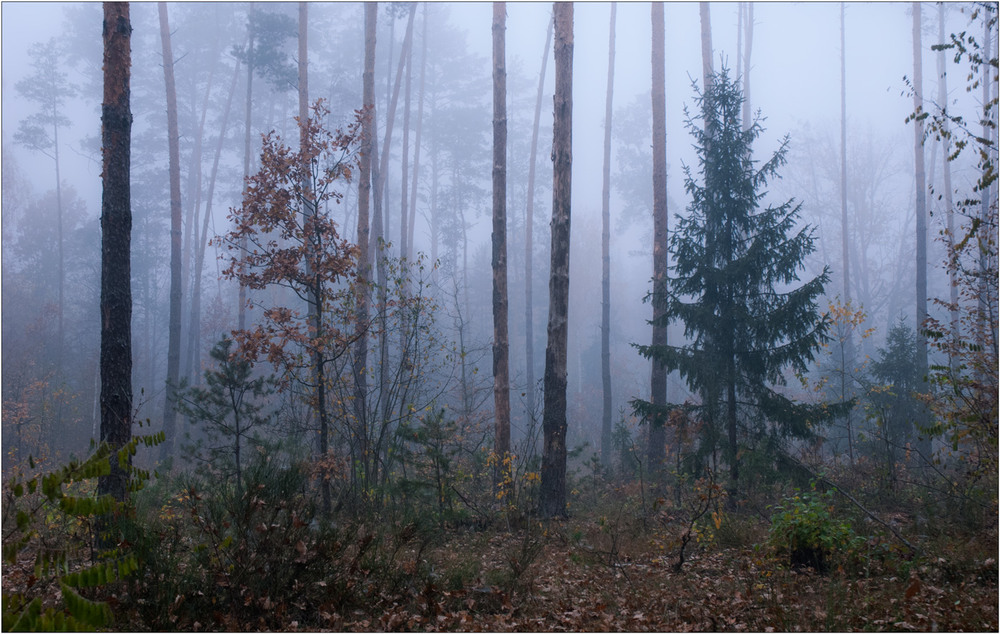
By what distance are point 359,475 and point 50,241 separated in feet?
108

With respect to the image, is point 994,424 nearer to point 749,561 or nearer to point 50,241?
point 749,561

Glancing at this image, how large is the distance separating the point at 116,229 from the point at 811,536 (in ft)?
27.9

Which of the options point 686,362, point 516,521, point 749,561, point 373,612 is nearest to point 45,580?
point 373,612

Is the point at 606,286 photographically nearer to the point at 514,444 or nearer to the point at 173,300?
the point at 514,444

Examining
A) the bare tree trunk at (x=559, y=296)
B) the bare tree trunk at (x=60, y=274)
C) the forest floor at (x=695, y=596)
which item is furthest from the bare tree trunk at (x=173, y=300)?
the forest floor at (x=695, y=596)

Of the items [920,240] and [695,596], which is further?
[920,240]

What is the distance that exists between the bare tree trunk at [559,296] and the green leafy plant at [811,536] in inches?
142

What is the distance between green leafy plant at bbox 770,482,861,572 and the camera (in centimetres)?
603

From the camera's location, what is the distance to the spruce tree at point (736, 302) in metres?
9.38

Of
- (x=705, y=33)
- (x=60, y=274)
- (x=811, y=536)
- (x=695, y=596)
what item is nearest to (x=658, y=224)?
(x=705, y=33)

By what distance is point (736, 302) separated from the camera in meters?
9.66

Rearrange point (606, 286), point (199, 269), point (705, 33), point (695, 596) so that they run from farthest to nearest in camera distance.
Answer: point (199, 269) < point (606, 286) < point (705, 33) < point (695, 596)

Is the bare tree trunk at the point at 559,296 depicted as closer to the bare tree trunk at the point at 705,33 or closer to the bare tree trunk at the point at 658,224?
the bare tree trunk at the point at 658,224

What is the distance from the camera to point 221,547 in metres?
5.02
